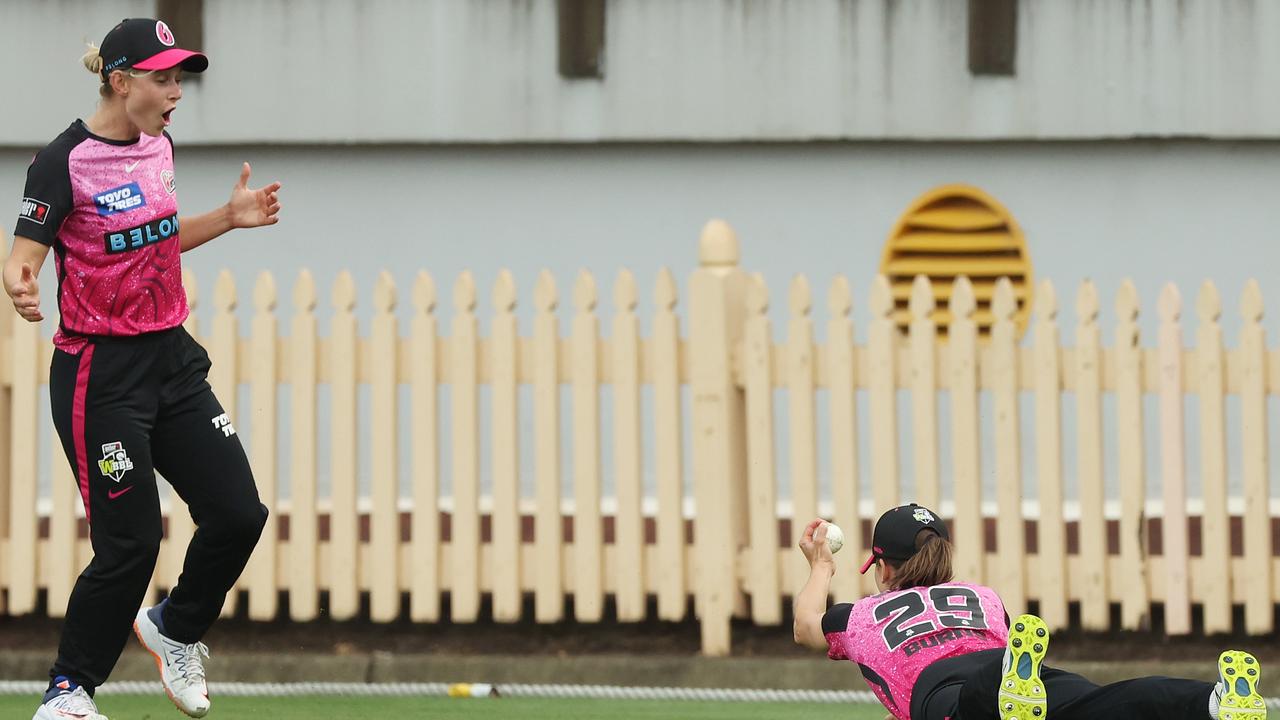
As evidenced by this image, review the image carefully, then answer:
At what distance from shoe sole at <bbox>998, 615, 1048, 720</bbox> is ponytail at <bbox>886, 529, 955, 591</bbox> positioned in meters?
0.60

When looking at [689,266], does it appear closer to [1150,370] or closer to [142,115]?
[1150,370]

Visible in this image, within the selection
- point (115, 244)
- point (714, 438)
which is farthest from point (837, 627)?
point (714, 438)

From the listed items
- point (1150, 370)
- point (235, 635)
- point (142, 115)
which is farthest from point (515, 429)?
point (142, 115)

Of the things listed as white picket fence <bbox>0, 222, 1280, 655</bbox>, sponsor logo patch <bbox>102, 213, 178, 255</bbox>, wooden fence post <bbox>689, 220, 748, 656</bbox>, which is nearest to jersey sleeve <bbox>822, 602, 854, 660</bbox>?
sponsor logo patch <bbox>102, 213, 178, 255</bbox>

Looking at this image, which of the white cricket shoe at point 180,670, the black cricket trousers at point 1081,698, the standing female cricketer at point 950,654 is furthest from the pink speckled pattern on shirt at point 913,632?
the white cricket shoe at point 180,670

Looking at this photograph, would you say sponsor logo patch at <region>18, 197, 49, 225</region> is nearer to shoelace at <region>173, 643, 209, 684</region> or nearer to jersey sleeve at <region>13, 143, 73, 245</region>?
jersey sleeve at <region>13, 143, 73, 245</region>

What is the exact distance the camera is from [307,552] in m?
8.32

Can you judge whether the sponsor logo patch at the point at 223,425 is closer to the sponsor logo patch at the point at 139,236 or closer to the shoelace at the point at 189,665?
the sponsor logo patch at the point at 139,236

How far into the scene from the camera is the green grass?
7.00m

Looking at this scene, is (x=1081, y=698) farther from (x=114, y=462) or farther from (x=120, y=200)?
→ (x=120, y=200)

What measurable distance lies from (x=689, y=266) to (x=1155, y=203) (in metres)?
2.69

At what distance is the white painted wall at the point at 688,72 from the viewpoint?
11266mm

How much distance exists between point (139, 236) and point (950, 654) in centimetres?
243

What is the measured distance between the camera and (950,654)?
503cm
